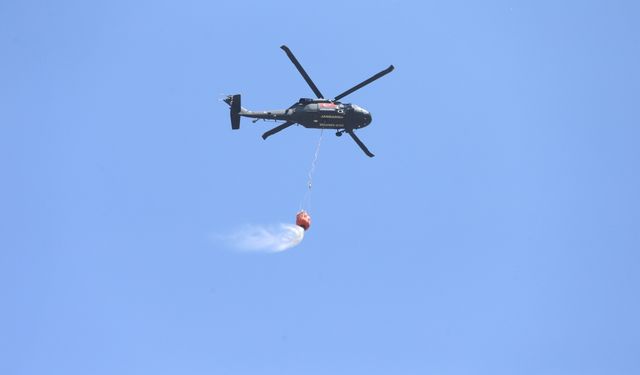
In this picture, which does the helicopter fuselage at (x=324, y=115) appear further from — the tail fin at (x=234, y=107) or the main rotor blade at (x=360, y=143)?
the tail fin at (x=234, y=107)

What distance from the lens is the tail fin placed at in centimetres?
4391

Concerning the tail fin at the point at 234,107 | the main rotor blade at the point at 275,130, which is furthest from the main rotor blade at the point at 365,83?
the tail fin at the point at 234,107

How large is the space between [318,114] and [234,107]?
15.3 feet

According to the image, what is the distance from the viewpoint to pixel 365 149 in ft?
150

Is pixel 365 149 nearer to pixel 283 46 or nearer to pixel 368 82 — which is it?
pixel 368 82

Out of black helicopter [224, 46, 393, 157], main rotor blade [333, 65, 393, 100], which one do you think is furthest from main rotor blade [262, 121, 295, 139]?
main rotor blade [333, 65, 393, 100]

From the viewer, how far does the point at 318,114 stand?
43000mm

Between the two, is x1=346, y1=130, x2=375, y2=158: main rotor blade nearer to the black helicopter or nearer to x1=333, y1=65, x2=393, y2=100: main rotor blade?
the black helicopter

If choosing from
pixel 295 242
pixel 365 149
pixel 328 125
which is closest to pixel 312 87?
pixel 328 125

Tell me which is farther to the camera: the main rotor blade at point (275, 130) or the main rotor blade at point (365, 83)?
the main rotor blade at point (275, 130)

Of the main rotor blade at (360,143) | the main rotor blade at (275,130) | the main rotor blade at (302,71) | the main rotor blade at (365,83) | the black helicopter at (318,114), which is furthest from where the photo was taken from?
the main rotor blade at (360,143)

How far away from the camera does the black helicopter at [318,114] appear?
1693 inches

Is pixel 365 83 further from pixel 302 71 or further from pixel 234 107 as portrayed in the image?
pixel 234 107

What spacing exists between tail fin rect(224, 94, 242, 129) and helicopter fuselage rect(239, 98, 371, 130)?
1923 mm
